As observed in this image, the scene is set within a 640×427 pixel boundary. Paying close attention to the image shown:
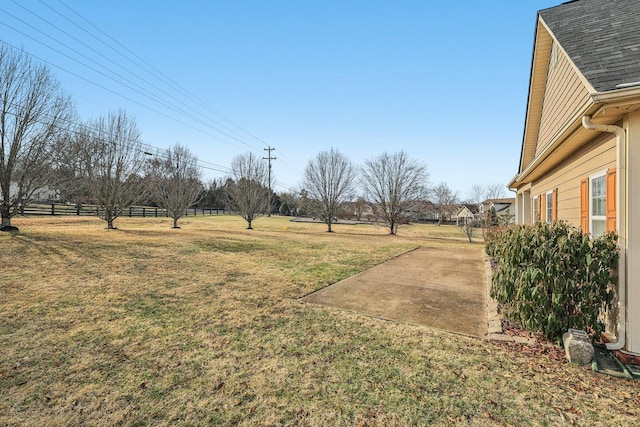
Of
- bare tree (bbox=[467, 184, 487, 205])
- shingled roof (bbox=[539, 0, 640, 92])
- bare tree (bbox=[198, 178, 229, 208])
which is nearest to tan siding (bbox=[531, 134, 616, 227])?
shingled roof (bbox=[539, 0, 640, 92])

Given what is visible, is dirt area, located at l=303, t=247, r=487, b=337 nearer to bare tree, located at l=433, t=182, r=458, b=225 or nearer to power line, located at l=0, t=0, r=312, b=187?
power line, located at l=0, t=0, r=312, b=187

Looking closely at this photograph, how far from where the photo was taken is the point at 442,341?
3.44m

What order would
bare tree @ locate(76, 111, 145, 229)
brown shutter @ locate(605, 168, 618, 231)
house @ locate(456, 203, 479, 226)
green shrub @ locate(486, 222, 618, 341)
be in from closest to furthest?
1. green shrub @ locate(486, 222, 618, 341)
2. brown shutter @ locate(605, 168, 618, 231)
3. bare tree @ locate(76, 111, 145, 229)
4. house @ locate(456, 203, 479, 226)

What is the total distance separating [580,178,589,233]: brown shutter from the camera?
463cm

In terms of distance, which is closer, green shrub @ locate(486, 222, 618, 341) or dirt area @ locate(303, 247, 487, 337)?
green shrub @ locate(486, 222, 618, 341)

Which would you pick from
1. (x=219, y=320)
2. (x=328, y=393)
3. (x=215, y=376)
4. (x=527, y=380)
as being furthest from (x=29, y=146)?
(x=527, y=380)

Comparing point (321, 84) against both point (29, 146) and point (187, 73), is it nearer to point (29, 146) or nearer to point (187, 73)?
point (187, 73)

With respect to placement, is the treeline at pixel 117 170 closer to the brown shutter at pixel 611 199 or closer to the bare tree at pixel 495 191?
the brown shutter at pixel 611 199

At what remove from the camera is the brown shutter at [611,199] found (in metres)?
3.45

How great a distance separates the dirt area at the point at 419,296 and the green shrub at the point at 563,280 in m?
0.72

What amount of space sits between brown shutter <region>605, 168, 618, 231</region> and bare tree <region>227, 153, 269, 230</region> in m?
21.4

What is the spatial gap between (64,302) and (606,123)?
790cm

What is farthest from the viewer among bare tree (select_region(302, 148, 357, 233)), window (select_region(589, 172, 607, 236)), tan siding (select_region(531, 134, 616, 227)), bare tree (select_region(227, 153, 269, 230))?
bare tree (select_region(302, 148, 357, 233))

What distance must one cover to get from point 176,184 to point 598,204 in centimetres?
2216
